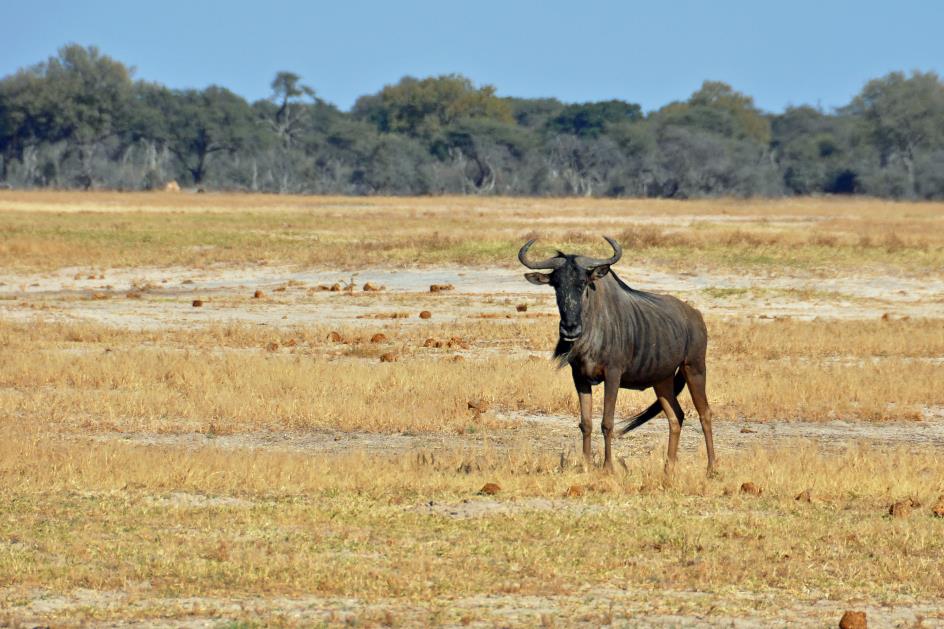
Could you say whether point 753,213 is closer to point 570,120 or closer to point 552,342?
point 552,342

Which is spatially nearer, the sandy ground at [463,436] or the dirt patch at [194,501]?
the sandy ground at [463,436]

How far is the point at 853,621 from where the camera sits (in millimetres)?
6621

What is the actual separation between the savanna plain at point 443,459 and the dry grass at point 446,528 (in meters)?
0.03

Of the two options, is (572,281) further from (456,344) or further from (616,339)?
(456,344)

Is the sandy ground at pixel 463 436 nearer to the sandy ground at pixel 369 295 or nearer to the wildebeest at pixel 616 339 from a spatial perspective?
the sandy ground at pixel 369 295

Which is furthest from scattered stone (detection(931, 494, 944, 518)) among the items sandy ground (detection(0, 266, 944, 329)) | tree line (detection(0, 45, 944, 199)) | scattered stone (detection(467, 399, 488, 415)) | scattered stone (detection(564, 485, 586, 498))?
tree line (detection(0, 45, 944, 199))

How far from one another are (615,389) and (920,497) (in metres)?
2.26

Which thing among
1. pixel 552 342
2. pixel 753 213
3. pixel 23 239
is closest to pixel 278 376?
pixel 552 342

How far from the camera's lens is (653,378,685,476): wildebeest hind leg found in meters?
11.1

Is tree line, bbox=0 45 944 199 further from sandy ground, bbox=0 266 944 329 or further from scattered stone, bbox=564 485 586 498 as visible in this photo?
scattered stone, bbox=564 485 586 498

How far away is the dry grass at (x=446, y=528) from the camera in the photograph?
7477 mm

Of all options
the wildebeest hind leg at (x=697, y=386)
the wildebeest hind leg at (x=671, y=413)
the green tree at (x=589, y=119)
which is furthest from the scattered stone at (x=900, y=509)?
the green tree at (x=589, y=119)

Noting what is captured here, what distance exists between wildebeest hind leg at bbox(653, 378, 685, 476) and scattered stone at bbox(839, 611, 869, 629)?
13.8 ft

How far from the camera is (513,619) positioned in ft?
22.4
